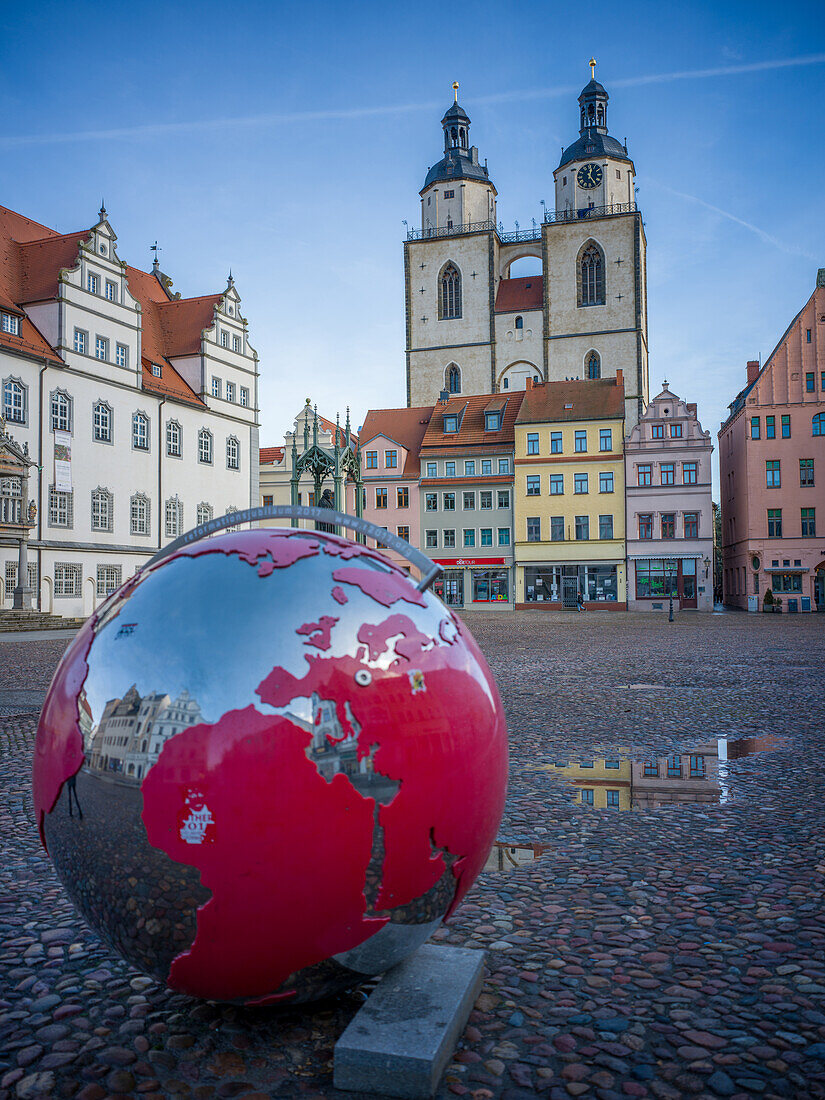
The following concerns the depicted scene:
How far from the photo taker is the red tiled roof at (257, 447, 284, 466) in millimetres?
58438

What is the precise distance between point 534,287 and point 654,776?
6686cm

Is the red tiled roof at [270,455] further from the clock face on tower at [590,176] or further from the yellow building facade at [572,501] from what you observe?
the clock face on tower at [590,176]

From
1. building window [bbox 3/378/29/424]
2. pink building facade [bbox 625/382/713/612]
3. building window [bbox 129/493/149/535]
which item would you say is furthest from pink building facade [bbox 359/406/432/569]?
building window [bbox 3/378/29/424]

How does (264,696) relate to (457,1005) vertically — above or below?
above

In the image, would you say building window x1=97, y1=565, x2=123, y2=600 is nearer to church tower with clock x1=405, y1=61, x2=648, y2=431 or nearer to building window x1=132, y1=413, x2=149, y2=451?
building window x1=132, y1=413, x2=149, y2=451

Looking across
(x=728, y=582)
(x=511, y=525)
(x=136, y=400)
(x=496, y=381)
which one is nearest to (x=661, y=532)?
(x=511, y=525)

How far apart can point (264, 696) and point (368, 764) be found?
395 mm

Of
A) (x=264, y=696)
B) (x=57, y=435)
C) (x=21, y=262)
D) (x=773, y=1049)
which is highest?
(x=21, y=262)

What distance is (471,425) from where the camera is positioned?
5616 centimetres

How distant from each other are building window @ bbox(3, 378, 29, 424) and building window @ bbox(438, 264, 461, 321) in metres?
38.2

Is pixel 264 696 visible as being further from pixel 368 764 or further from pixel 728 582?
pixel 728 582

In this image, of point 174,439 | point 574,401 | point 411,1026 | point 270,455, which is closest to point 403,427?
point 270,455

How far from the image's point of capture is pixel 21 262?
4091 cm

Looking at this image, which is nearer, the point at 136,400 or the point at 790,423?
the point at 136,400
